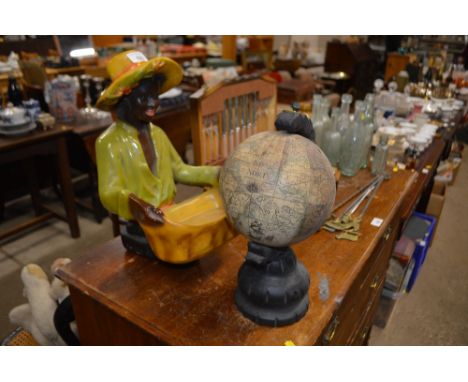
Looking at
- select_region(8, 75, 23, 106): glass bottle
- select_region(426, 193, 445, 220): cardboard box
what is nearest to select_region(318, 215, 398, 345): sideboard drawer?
select_region(426, 193, 445, 220): cardboard box

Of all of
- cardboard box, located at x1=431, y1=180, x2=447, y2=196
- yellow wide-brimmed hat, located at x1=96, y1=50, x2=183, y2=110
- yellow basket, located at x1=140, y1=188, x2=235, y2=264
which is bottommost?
cardboard box, located at x1=431, y1=180, x2=447, y2=196

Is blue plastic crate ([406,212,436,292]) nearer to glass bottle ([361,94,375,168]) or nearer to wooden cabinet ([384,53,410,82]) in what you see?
glass bottle ([361,94,375,168])

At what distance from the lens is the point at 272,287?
34.7 inches

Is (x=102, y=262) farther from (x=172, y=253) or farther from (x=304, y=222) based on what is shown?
(x=304, y=222)

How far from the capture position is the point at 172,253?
95cm

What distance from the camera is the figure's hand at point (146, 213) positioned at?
2.98ft

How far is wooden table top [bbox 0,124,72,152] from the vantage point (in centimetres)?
218

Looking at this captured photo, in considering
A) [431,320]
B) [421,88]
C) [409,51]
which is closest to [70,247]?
[431,320]

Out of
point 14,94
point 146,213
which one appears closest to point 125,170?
point 146,213

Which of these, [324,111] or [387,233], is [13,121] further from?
[387,233]

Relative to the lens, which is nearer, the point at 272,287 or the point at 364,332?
the point at 272,287

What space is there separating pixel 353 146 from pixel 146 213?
1067 mm

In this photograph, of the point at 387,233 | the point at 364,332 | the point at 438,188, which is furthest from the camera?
the point at 438,188

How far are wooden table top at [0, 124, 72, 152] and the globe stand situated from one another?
1.82 meters
